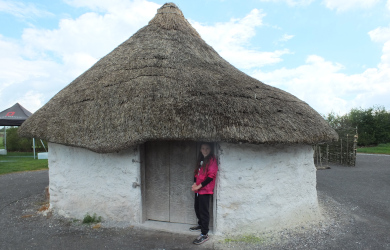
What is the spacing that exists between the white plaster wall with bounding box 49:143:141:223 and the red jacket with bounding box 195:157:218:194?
1.28 m

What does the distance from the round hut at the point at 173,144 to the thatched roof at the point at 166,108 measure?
22 millimetres

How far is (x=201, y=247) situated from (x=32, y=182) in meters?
8.39

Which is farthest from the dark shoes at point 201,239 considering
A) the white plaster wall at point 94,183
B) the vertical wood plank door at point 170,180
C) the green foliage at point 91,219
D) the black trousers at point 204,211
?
the green foliage at point 91,219

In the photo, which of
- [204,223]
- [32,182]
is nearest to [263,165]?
[204,223]

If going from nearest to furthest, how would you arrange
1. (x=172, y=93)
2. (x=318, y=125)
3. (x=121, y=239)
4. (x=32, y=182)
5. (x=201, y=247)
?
(x=201, y=247) → (x=121, y=239) → (x=172, y=93) → (x=318, y=125) → (x=32, y=182)

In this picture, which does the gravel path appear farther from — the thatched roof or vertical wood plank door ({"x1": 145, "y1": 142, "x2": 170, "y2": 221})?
the thatched roof

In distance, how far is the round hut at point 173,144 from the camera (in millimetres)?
4680

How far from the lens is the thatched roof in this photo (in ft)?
15.0

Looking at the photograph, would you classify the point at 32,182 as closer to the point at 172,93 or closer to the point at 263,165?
the point at 172,93

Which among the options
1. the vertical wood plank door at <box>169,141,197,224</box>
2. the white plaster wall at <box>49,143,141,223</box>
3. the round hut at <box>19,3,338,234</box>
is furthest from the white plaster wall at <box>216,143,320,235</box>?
the white plaster wall at <box>49,143,141,223</box>

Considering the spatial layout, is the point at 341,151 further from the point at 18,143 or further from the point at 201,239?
the point at 18,143

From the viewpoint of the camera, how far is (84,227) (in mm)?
5195

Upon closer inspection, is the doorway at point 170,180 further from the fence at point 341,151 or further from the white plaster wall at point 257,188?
the fence at point 341,151

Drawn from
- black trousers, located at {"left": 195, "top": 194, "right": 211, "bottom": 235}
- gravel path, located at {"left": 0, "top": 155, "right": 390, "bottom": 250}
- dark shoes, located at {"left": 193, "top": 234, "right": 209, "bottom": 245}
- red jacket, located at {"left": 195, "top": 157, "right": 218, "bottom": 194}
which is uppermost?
red jacket, located at {"left": 195, "top": 157, "right": 218, "bottom": 194}
